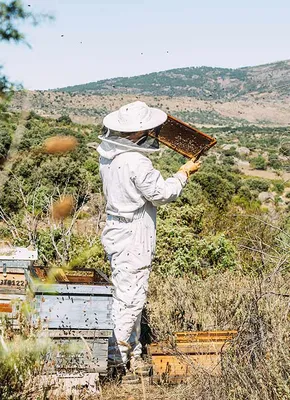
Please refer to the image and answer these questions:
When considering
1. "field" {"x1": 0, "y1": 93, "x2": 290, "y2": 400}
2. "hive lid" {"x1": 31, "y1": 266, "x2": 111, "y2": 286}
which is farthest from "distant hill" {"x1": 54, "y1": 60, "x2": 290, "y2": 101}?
"hive lid" {"x1": 31, "y1": 266, "x2": 111, "y2": 286}

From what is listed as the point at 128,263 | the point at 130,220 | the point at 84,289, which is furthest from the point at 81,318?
the point at 130,220

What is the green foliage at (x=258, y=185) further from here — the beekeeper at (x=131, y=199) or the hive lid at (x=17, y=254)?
the hive lid at (x=17, y=254)

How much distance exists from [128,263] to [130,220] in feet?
0.94

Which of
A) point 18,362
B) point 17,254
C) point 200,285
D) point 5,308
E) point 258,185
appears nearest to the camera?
point 18,362

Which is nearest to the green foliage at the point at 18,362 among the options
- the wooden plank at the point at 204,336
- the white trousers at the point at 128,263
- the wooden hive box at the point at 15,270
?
the wooden hive box at the point at 15,270

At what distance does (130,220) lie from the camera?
391cm

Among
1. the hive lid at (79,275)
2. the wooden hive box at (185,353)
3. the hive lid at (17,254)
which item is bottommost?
the wooden hive box at (185,353)

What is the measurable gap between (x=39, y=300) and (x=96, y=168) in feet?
46.8

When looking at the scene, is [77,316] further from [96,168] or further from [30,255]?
[96,168]

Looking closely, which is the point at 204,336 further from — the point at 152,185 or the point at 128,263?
the point at 152,185

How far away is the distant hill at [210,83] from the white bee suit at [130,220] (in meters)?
95.2

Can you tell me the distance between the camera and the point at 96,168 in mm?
17766

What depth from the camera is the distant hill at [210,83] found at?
105 m

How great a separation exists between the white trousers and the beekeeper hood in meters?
0.43
